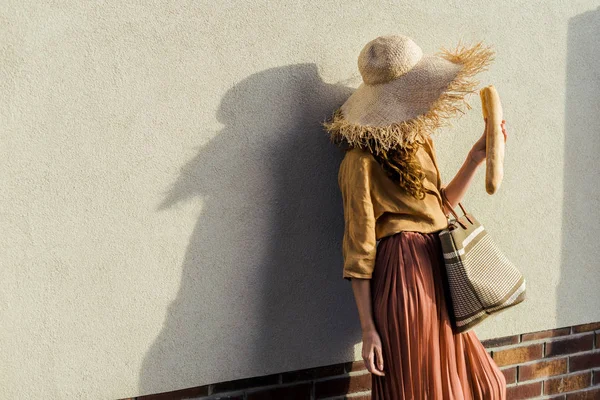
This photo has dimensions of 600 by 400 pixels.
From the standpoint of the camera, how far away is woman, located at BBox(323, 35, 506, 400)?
7.97ft

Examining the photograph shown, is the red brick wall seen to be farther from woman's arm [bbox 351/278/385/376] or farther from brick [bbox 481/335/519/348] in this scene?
woman's arm [bbox 351/278/385/376]

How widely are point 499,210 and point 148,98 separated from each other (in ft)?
5.62

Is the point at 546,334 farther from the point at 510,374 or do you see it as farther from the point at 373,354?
the point at 373,354

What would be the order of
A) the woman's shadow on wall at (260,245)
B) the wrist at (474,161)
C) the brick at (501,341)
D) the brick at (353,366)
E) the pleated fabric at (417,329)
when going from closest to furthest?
the pleated fabric at (417,329), the woman's shadow on wall at (260,245), the wrist at (474,161), the brick at (353,366), the brick at (501,341)

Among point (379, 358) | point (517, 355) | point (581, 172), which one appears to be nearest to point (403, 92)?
point (379, 358)

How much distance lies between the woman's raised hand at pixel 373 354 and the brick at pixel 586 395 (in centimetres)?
160

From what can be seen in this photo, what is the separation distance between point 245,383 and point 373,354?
23.8 inches

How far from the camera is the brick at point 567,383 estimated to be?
3441mm

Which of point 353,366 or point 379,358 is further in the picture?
point 353,366

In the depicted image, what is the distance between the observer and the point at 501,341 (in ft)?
10.7

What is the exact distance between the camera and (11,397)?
237cm

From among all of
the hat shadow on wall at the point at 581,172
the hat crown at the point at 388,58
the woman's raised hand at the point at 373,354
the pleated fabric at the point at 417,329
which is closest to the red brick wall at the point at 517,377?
the hat shadow on wall at the point at 581,172

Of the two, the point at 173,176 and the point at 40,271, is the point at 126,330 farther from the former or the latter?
the point at 173,176

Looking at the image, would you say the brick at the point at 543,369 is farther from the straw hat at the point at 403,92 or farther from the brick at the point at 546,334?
the straw hat at the point at 403,92
